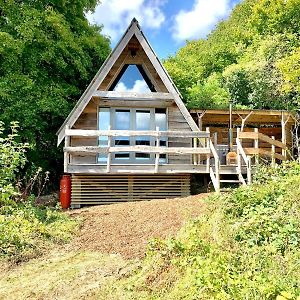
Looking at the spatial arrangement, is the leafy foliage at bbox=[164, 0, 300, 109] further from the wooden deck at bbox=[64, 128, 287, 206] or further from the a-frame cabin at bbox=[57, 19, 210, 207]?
the wooden deck at bbox=[64, 128, 287, 206]

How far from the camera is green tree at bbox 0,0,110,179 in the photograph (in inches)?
626

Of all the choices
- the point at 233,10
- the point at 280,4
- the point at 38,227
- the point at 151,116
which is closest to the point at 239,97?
the point at 280,4

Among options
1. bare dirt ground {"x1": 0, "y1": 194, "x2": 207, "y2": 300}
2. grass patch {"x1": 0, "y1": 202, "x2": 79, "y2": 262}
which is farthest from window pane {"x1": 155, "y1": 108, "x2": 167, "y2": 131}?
grass patch {"x1": 0, "y1": 202, "x2": 79, "y2": 262}

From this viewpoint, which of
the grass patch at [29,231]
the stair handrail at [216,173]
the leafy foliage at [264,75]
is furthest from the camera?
the leafy foliage at [264,75]

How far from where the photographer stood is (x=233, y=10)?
52594 millimetres

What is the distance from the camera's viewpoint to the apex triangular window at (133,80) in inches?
614

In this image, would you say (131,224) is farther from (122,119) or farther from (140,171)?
(122,119)

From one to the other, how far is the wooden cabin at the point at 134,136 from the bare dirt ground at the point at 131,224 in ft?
Answer: 6.21

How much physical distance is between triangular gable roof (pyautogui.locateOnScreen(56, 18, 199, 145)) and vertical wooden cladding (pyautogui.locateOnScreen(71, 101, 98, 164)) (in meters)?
0.84

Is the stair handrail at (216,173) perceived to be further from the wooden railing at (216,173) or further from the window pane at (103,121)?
the window pane at (103,121)

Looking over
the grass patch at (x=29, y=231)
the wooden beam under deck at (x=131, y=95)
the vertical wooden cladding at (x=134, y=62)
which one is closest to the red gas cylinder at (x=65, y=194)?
the grass patch at (x=29, y=231)

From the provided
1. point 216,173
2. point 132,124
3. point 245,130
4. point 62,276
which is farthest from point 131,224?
point 245,130

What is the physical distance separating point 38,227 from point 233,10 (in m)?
49.5

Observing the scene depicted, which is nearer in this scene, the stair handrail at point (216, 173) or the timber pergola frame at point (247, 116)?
the stair handrail at point (216, 173)
